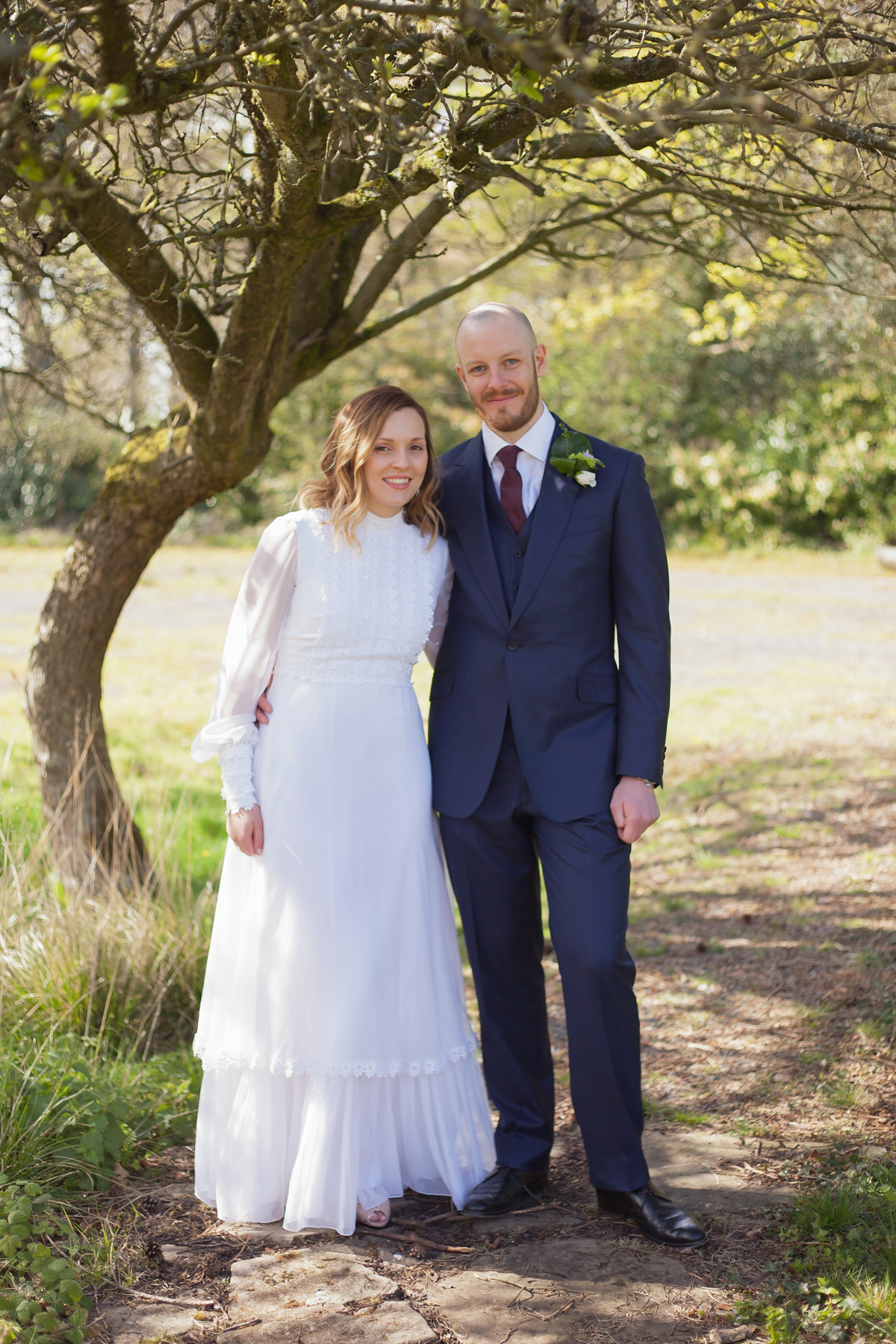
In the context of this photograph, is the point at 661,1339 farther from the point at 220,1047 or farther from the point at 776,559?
the point at 776,559

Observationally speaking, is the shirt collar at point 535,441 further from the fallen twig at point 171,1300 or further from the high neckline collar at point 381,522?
the fallen twig at point 171,1300

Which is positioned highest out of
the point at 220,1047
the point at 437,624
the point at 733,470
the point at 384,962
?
the point at 733,470

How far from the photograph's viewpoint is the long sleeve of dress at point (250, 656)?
3.15 metres

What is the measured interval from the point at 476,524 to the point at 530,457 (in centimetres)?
24

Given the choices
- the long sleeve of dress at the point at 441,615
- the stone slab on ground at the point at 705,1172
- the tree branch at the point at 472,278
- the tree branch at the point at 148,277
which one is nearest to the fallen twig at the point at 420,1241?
the stone slab on ground at the point at 705,1172

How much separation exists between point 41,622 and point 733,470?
14.2 meters

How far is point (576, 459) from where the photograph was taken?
3080 millimetres

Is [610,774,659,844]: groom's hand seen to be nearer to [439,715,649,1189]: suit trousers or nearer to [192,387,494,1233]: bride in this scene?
[439,715,649,1189]: suit trousers

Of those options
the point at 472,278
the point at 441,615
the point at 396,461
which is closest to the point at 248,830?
the point at 441,615

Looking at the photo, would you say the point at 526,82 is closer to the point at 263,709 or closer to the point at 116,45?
the point at 116,45

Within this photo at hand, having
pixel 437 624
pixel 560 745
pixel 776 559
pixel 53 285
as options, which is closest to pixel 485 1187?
pixel 560 745

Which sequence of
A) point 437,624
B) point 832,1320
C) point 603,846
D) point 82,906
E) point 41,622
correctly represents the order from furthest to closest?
1. point 41,622
2. point 82,906
3. point 437,624
4. point 603,846
5. point 832,1320

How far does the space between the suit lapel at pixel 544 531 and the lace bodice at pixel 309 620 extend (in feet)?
1.01

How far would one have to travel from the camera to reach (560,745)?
3.08 metres
